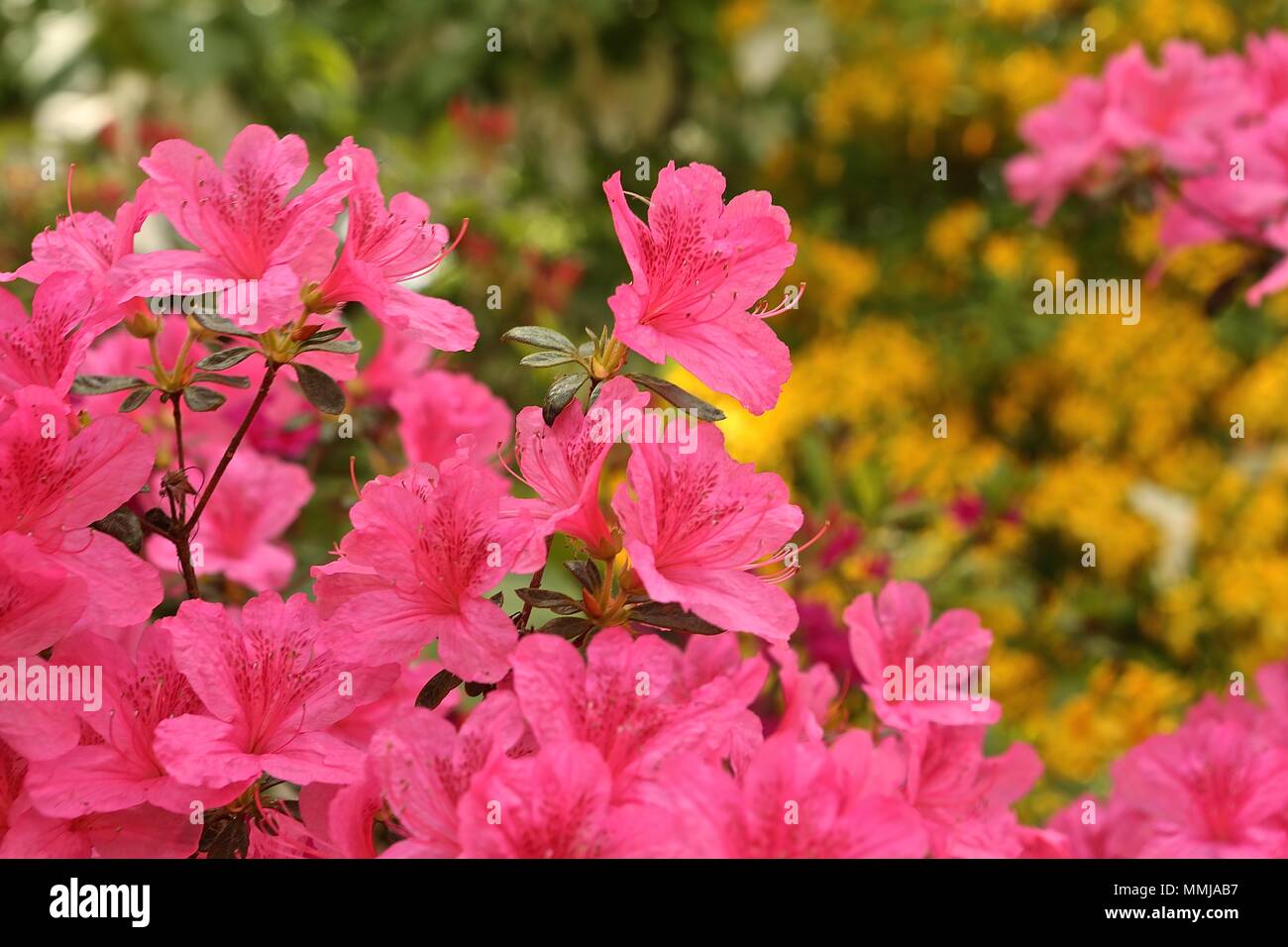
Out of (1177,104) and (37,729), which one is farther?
(1177,104)

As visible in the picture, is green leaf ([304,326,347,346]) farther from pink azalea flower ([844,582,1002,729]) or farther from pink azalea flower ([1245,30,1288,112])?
pink azalea flower ([1245,30,1288,112])

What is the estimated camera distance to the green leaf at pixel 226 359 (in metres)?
0.58

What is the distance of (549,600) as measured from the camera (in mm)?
516

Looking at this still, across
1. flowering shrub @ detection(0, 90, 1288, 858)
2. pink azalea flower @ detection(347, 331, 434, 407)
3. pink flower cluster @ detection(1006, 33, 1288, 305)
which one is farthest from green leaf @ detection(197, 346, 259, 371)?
pink flower cluster @ detection(1006, 33, 1288, 305)

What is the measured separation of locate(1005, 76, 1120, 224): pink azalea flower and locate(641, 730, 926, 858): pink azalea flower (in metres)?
0.95

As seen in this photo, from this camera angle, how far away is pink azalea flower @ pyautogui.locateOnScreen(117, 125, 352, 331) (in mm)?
526

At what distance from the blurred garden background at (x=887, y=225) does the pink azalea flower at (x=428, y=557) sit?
3.13ft

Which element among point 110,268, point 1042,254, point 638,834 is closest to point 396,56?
point 1042,254

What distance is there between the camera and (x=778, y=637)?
1.63 ft

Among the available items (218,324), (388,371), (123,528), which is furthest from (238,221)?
(388,371)

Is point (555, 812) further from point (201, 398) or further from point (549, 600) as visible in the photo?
point (201, 398)

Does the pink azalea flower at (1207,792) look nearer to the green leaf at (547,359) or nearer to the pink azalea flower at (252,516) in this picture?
the green leaf at (547,359)

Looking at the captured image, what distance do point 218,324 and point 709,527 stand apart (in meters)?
0.23
